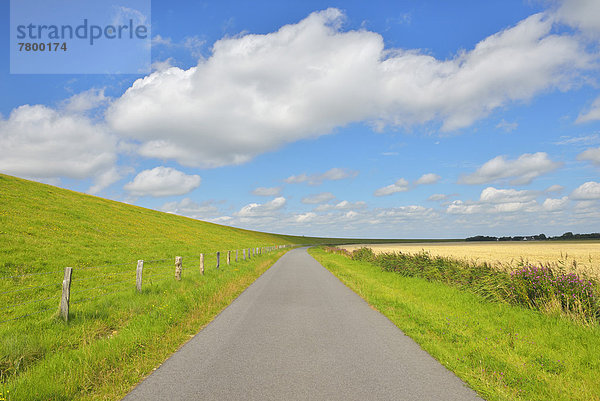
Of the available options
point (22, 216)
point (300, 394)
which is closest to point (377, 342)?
point (300, 394)

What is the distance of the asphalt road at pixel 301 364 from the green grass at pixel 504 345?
16.0 inches

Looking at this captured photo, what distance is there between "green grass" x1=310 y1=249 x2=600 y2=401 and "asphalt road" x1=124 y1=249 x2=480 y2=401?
405mm

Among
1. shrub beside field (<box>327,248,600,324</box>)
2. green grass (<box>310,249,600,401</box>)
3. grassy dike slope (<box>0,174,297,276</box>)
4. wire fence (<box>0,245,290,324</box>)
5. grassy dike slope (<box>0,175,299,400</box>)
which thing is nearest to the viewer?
green grass (<box>310,249,600,401</box>)

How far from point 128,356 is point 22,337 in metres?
2.53

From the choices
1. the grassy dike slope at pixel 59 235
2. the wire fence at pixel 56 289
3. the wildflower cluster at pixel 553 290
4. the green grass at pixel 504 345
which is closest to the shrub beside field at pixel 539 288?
the wildflower cluster at pixel 553 290

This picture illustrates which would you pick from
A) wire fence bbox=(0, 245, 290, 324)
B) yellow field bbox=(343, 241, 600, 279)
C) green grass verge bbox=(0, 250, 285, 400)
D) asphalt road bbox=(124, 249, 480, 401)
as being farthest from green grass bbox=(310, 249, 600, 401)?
wire fence bbox=(0, 245, 290, 324)

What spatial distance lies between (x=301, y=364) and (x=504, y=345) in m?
3.92

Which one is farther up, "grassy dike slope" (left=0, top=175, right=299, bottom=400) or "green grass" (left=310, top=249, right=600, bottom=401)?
"grassy dike slope" (left=0, top=175, right=299, bottom=400)

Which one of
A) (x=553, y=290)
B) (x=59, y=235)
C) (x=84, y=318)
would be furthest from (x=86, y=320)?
(x=59, y=235)

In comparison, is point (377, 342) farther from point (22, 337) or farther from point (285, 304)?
point (22, 337)

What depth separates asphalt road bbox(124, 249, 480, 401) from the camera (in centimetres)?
430

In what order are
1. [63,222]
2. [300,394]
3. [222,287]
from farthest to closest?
[63,222] < [222,287] < [300,394]

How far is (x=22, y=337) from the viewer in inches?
256

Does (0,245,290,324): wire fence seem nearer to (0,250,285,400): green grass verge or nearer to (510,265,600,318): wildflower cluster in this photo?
(0,250,285,400): green grass verge
